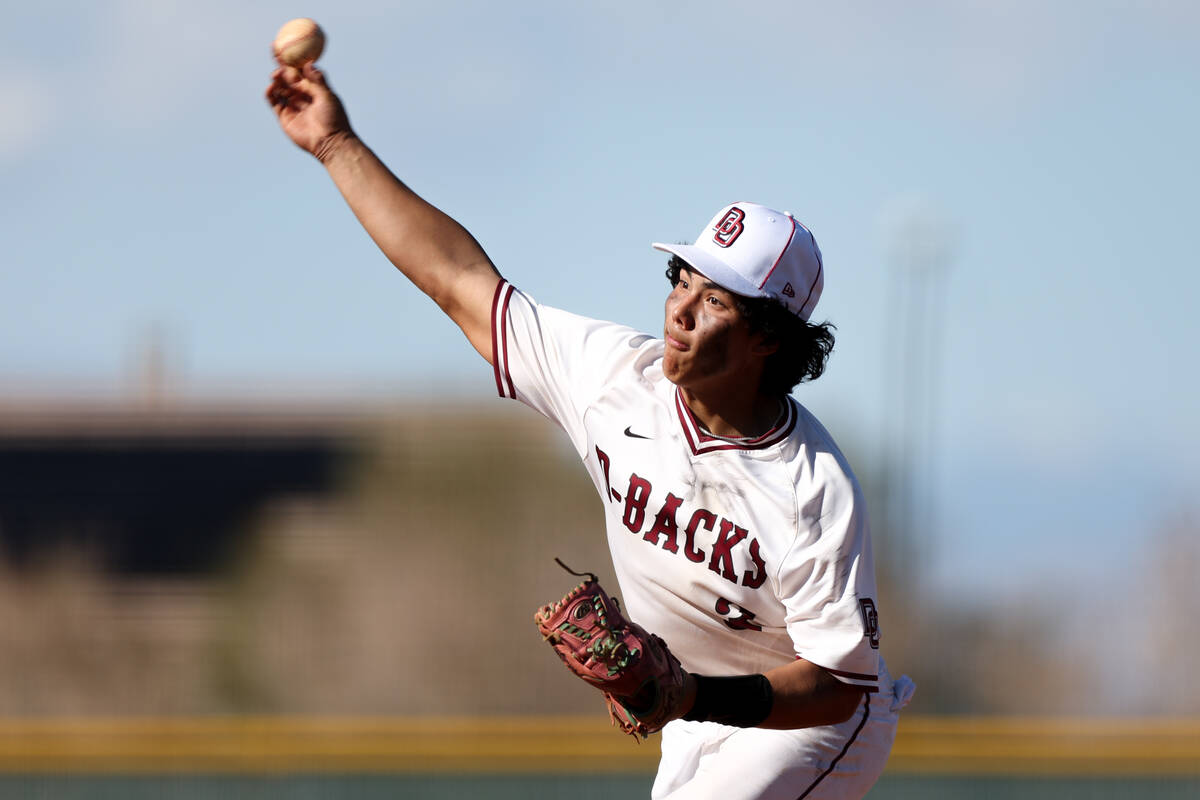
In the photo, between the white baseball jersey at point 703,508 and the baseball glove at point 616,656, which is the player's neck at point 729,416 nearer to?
the white baseball jersey at point 703,508

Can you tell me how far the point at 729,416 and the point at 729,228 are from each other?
444 millimetres

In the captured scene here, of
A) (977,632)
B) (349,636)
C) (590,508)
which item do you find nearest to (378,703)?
(349,636)

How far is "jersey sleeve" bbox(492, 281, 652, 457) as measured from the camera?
3.67 meters

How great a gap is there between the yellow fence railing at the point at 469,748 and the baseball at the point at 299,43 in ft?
17.2

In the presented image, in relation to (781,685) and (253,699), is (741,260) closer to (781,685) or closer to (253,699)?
(781,685)

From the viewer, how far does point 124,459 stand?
64.1 ft

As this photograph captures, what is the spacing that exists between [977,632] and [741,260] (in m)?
13.9

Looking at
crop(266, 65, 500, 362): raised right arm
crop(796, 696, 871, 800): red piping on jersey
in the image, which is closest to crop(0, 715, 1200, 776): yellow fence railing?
crop(796, 696, 871, 800): red piping on jersey

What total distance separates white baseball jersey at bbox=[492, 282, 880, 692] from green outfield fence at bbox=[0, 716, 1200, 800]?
4.66 metres

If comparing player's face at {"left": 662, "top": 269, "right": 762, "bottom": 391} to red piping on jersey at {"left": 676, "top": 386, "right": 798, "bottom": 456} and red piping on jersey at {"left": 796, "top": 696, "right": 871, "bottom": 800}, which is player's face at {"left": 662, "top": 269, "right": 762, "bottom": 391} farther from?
red piping on jersey at {"left": 796, "top": 696, "right": 871, "bottom": 800}

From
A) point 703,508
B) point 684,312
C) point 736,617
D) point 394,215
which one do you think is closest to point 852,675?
point 736,617

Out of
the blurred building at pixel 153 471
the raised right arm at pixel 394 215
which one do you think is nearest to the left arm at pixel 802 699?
the raised right arm at pixel 394 215

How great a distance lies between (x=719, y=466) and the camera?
11.2 feet

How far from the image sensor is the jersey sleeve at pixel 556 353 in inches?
145
